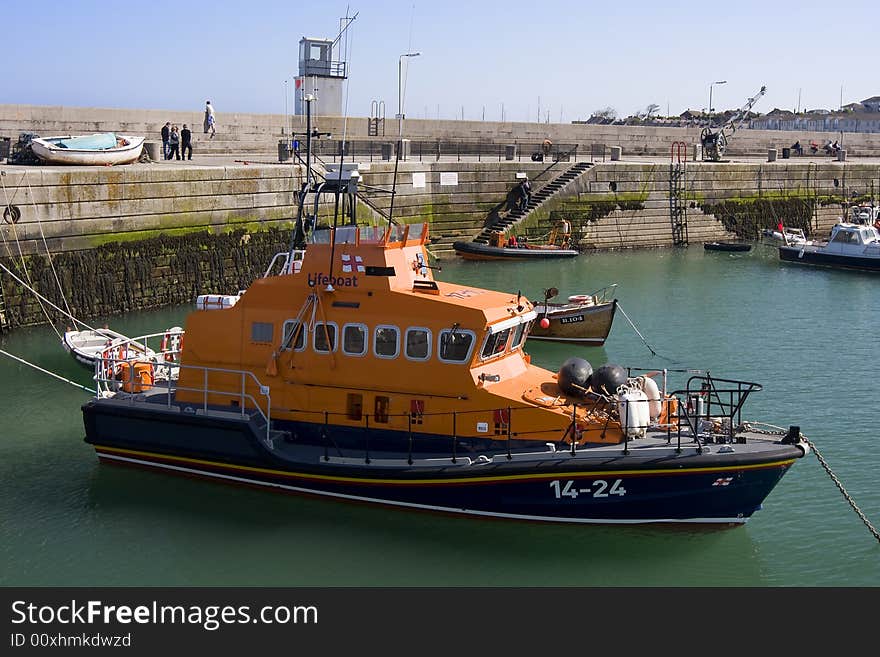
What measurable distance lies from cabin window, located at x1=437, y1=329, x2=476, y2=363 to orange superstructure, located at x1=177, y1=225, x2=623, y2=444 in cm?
1

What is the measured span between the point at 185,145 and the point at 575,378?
68.4 ft

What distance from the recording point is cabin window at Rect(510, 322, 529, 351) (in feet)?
40.9

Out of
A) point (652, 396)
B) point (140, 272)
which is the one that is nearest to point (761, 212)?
point (140, 272)

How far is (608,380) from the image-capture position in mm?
11734

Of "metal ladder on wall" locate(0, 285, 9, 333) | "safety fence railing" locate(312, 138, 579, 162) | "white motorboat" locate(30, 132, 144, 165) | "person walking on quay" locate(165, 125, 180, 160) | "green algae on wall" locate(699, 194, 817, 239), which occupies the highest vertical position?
"safety fence railing" locate(312, 138, 579, 162)

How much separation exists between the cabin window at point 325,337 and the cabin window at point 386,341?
21.7 inches

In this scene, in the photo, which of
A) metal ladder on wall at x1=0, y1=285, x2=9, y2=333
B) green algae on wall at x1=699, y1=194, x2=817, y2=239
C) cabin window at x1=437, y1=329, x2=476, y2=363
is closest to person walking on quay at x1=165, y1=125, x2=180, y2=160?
metal ladder on wall at x1=0, y1=285, x2=9, y2=333

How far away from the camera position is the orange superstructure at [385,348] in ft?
38.2

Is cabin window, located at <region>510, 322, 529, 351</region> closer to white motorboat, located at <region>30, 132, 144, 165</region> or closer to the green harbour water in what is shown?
the green harbour water

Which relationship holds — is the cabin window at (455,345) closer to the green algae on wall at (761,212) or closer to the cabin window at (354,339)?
the cabin window at (354,339)

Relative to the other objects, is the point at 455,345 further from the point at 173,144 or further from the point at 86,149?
the point at 173,144

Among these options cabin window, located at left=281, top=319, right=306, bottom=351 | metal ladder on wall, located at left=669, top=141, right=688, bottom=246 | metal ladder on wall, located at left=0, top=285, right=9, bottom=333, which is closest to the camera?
cabin window, located at left=281, top=319, right=306, bottom=351
